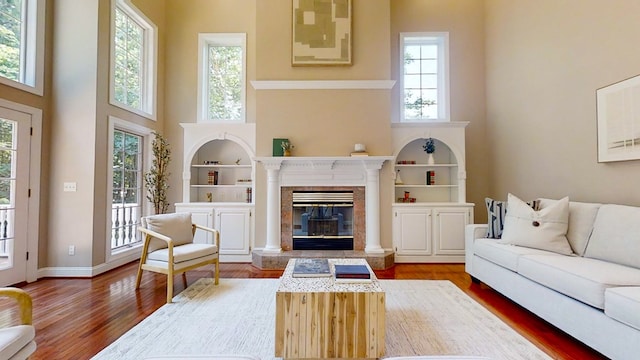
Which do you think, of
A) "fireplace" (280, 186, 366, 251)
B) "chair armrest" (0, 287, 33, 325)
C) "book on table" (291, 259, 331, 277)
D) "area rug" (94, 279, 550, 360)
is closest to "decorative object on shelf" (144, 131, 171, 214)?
"fireplace" (280, 186, 366, 251)

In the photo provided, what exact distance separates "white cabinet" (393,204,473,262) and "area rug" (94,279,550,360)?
1.31m

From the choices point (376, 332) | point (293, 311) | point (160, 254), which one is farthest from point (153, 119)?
point (376, 332)

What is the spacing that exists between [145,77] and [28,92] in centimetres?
182

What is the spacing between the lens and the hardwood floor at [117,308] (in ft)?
7.55

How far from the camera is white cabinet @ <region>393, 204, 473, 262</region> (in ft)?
15.7

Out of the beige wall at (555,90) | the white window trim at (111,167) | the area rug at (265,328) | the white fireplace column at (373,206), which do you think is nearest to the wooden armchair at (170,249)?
the area rug at (265,328)

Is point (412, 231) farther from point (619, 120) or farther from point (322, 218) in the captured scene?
point (619, 120)

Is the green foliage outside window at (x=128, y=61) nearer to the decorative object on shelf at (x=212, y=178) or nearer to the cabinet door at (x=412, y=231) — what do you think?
the decorative object on shelf at (x=212, y=178)

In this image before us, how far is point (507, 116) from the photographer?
15.9ft

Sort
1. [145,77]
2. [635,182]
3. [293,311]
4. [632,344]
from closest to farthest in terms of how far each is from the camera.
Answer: [632,344]
[293,311]
[635,182]
[145,77]

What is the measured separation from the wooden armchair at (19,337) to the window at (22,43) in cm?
306

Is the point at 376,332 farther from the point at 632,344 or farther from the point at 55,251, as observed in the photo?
the point at 55,251

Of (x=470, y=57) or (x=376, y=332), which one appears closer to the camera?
(x=376, y=332)

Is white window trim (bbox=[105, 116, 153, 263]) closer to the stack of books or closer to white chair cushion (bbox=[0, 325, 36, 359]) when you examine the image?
white chair cushion (bbox=[0, 325, 36, 359])
